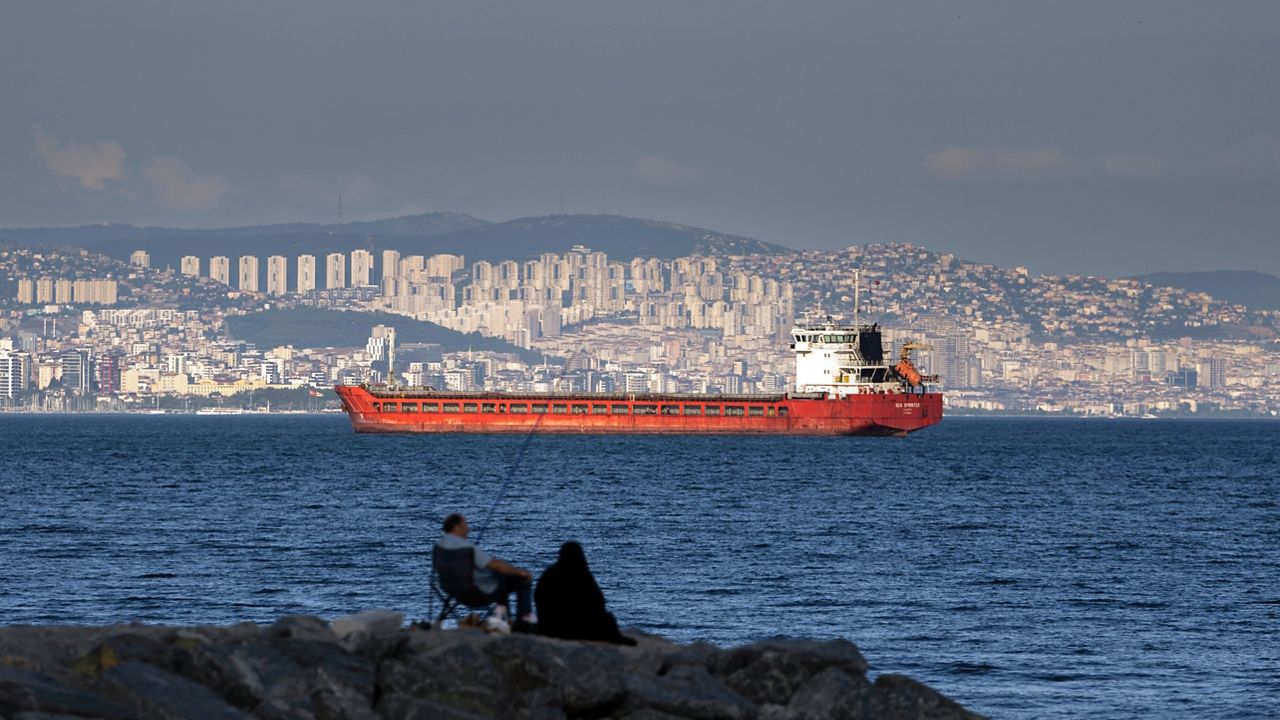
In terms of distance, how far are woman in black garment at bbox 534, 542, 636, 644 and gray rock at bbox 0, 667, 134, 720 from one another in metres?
3.13

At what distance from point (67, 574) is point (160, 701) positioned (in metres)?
20.7

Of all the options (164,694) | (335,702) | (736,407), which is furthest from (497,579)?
(736,407)

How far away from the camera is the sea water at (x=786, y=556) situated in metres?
22.3

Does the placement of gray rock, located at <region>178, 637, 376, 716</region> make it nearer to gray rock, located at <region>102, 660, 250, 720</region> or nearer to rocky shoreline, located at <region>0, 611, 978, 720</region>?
rocky shoreline, located at <region>0, 611, 978, 720</region>

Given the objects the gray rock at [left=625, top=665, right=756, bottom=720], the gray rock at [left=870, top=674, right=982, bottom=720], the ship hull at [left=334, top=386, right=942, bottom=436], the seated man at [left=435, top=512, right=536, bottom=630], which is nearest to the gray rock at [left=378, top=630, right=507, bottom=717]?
the gray rock at [left=625, top=665, right=756, bottom=720]

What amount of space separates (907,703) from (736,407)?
301ft

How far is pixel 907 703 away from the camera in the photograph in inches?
490

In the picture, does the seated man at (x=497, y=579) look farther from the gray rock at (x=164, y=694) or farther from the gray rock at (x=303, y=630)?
the gray rock at (x=164, y=694)

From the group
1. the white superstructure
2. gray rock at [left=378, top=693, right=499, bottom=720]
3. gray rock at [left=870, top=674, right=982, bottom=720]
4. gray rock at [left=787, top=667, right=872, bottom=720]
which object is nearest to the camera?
gray rock at [left=378, top=693, right=499, bottom=720]

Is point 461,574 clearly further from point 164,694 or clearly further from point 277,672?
point 164,694

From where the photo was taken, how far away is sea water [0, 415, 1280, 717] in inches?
880

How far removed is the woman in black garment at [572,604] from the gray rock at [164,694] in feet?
8.17

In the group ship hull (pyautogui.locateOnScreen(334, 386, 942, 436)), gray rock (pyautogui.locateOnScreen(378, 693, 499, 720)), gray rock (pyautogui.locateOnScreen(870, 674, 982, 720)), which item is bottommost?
gray rock (pyautogui.locateOnScreen(870, 674, 982, 720))

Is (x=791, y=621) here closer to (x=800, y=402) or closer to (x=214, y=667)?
(x=214, y=667)
